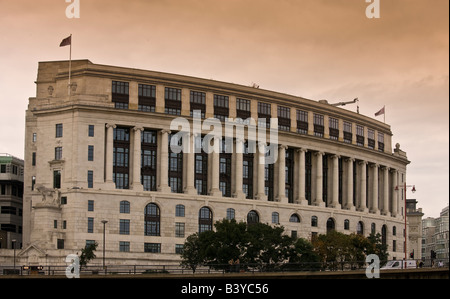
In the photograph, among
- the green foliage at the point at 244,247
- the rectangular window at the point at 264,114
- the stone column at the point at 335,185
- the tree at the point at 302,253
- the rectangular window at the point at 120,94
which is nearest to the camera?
the green foliage at the point at 244,247

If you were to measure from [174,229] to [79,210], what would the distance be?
18539 millimetres

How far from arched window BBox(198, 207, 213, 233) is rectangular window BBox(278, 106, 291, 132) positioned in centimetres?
2508

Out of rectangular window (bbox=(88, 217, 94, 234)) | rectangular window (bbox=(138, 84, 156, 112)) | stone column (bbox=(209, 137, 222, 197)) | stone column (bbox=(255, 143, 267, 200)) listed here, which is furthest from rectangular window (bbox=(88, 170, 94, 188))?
stone column (bbox=(255, 143, 267, 200))

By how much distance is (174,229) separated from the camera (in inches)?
6471

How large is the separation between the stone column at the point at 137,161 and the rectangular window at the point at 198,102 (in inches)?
465

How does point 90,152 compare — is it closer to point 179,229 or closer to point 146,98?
point 146,98

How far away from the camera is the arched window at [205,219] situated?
168m

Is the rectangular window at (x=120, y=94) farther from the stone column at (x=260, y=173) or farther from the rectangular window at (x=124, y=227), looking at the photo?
the stone column at (x=260, y=173)

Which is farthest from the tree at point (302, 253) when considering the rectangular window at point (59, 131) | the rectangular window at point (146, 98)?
the rectangular window at point (59, 131)

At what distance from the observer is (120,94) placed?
164500 mm

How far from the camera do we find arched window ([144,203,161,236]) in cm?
16238
